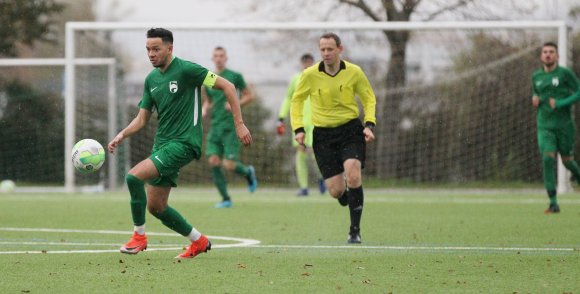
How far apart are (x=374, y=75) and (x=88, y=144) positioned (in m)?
15.1

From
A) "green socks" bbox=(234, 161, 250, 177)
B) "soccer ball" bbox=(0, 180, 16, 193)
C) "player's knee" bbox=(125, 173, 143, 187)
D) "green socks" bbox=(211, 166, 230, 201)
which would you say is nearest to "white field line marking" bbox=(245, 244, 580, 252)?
"player's knee" bbox=(125, 173, 143, 187)

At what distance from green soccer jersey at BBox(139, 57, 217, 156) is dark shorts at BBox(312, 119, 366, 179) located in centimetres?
210

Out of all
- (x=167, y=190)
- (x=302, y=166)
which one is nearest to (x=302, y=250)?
(x=167, y=190)

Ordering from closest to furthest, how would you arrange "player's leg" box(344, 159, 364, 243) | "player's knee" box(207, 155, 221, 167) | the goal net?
"player's leg" box(344, 159, 364, 243) < "player's knee" box(207, 155, 221, 167) < the goal net

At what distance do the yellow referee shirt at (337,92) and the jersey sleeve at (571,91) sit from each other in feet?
15.5

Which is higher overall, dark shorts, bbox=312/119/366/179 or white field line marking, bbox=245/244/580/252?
dark shorts, bbox=312/119/366/179

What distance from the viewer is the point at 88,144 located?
942 cm

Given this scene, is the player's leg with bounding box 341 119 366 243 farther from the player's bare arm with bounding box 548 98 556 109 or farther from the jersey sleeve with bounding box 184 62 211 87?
the player's bare arm with bounding box 548 98 556 109

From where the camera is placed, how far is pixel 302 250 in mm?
10055

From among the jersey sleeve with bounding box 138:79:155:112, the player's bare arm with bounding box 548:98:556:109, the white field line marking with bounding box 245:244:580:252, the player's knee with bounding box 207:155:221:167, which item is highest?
the player's bare arm with bounding box 548:98:556:109

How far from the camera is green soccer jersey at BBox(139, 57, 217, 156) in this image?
30.9ft

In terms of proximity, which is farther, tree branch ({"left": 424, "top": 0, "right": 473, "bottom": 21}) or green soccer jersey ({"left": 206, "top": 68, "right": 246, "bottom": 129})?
tree branch ({"left": 424, "top": 0, "right": 473, "bottom": 21})

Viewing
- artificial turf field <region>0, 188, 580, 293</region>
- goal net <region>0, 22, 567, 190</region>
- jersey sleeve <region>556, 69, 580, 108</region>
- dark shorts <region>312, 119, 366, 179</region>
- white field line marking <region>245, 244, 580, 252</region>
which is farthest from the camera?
goal net <region>0, 22, 567, 190</region>

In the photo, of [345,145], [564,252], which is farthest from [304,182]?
[564,252]
